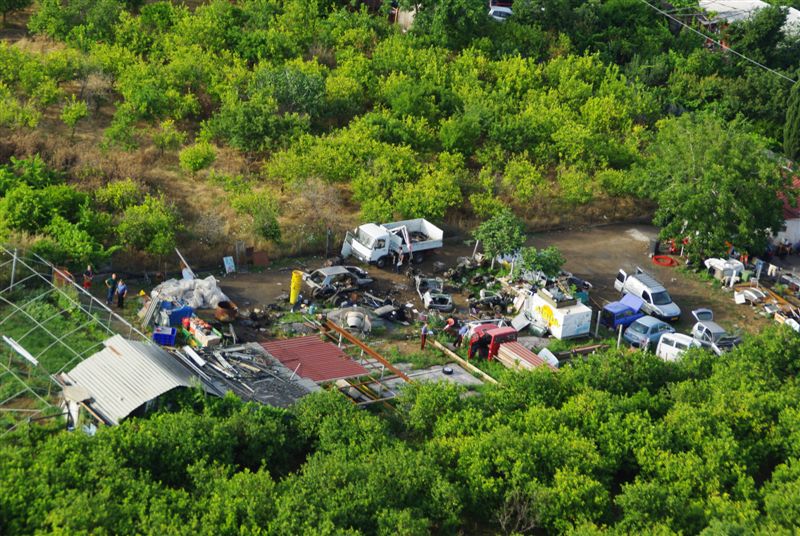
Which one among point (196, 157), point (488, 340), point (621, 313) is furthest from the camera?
point (196, 157)

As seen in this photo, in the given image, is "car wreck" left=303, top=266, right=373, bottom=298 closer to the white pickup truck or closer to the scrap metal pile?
the white pickup truck

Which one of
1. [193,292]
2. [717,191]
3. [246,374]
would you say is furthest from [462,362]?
A: [717,191]

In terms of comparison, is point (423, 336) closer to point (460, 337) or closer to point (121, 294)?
point (460, 337)

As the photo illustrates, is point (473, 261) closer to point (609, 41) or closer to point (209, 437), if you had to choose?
point (209, 437)

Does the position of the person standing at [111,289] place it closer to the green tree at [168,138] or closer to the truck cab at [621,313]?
the green tree at [168,138]

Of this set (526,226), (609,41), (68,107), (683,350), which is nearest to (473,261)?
(526,226)

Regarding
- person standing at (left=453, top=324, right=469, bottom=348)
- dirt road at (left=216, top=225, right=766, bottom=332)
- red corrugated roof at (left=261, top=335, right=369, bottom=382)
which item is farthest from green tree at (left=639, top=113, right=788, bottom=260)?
red corrugated roof at (left=261, top=335, right=369, bottom=382)
